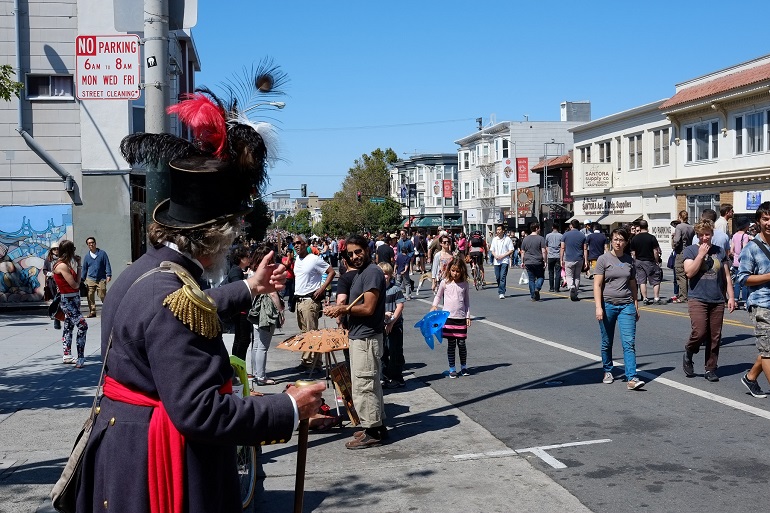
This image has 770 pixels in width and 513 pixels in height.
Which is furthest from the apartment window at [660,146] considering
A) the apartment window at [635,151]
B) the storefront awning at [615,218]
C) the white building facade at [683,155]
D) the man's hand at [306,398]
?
the man's hand at [306,398]

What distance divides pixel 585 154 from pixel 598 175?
14.9 feet

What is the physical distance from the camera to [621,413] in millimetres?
8078

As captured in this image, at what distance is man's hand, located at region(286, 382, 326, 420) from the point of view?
264 centimetres

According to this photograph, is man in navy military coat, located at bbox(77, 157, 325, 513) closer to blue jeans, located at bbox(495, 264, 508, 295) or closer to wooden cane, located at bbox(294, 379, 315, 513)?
wooden cane, located at bbox(294, 379, 315, 513)

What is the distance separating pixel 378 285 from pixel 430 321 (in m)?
3.07

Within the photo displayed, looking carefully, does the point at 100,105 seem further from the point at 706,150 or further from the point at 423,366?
the point at 706,150

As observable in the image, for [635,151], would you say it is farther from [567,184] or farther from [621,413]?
[621,413]

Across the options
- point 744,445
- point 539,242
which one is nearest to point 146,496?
point 744,445

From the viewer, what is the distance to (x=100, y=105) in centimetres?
2066

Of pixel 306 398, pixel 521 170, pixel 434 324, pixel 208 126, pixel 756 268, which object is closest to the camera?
pixel 306 398

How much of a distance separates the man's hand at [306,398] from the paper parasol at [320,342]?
214 inches

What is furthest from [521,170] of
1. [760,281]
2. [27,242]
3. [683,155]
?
[760,281]

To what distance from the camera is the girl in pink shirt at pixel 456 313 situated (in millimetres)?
10398

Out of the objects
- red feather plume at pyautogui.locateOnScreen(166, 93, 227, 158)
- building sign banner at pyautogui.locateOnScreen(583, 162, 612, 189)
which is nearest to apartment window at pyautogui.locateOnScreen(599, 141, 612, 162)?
building sign banner at pyautogui.locateOnScreen(583, 162, 612, 189)
